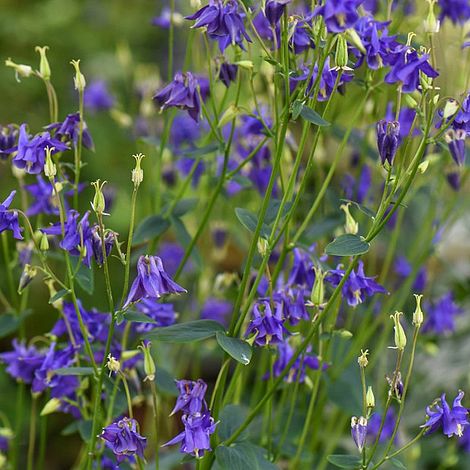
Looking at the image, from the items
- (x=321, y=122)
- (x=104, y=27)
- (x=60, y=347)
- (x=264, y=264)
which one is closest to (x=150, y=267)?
(x=264, y=264)

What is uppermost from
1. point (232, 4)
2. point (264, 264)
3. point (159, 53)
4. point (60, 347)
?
point (232, 4)

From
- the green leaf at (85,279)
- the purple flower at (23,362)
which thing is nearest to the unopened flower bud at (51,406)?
the purple flower at (23,362)

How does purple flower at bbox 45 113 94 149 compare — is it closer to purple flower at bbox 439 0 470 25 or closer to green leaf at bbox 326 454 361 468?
green leaf at bbox 326 454 361 468

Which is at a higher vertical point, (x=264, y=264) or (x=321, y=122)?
(x=321, y=122)

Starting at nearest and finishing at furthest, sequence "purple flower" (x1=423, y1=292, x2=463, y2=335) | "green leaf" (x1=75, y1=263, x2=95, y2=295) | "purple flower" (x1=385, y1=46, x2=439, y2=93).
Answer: "purple flower" (x1=385, y1=46, x2=439, y2=93)
"green leaf" (x1=75, y1=263, x2=95, y2=295)
"purple flower" (x1=423, y1=292, x2=463, y2=335)

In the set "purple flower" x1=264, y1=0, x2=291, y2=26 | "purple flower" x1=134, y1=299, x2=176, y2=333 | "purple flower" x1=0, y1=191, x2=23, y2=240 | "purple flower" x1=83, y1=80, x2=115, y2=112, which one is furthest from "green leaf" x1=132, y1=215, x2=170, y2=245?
"purple flower" x1=83, y1=80, x2=115, y2=112

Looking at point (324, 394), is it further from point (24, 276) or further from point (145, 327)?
point (24, 276)

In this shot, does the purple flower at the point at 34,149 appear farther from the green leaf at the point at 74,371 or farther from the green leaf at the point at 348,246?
the green leaf at the point at 348,246
